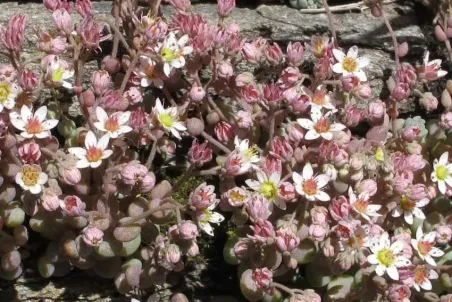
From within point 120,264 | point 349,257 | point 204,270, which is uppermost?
point 349,257

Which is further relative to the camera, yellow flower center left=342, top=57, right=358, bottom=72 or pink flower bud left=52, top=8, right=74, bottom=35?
yellow flower center left=342, top=57, right=358, bottom=72

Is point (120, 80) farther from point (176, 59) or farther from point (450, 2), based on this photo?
point (450, 2)

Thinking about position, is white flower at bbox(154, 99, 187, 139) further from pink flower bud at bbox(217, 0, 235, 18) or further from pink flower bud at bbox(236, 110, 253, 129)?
pink flower bud at bbox(217, 0, 235, 18)

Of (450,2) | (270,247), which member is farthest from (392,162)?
(450,2)

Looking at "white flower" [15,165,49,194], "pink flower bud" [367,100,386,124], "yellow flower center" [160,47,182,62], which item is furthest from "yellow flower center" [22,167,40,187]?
"pink flower bud" [367,100,386,124]

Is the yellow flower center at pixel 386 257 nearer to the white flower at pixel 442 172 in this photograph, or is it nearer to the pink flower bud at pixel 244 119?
the white flower at pixel 442 172

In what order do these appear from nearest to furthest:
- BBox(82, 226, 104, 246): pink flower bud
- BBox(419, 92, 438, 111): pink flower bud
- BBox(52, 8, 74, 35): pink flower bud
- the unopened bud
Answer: BBox(82, 226, 104, 246): pink flower bud → BBox(52, 8, 74, 35): pink flower bud → the unopened bud → BBox(419, 92, 438, 111): pink flower bud
